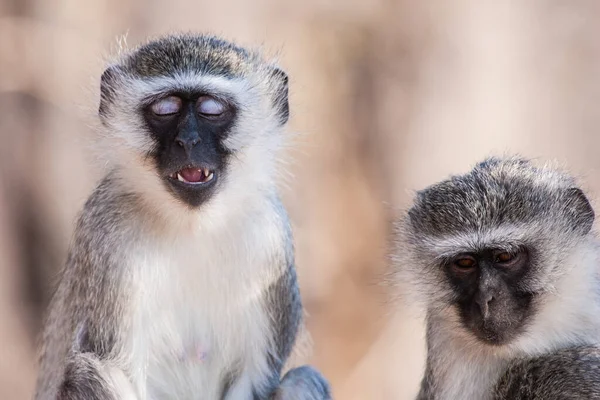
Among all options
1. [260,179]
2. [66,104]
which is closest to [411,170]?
[66,104]

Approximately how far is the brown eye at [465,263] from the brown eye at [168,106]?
1129 mm

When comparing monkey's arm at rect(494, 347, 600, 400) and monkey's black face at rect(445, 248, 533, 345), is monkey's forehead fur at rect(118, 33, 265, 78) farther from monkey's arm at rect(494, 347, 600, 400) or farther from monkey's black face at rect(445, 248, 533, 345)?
monkey's arm at rect(494, 347, 600, 400)

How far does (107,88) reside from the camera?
4.04m

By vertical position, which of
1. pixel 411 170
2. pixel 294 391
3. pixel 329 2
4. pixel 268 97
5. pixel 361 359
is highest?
pixel 329 2

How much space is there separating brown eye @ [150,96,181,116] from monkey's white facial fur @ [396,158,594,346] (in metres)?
0.94

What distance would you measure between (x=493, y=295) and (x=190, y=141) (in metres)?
1.13

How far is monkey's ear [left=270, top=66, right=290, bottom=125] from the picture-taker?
4.23 meters

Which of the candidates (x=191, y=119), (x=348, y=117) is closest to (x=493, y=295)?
(x=191, y=119)

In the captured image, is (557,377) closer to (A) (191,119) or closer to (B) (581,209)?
(B) (581,209)

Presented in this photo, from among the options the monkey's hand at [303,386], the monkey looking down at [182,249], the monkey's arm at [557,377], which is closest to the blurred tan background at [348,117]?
the monkey looking down at [182,249]

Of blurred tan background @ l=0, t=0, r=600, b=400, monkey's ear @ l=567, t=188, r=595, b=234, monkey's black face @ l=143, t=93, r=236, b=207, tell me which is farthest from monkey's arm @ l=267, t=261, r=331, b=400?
blurred tan background @ l=0, t=0, r=600, b=400

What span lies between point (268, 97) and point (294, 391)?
3.81ft

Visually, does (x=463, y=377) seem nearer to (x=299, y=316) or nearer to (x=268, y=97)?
(x=299, y=316)

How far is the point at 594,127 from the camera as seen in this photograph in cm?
651
